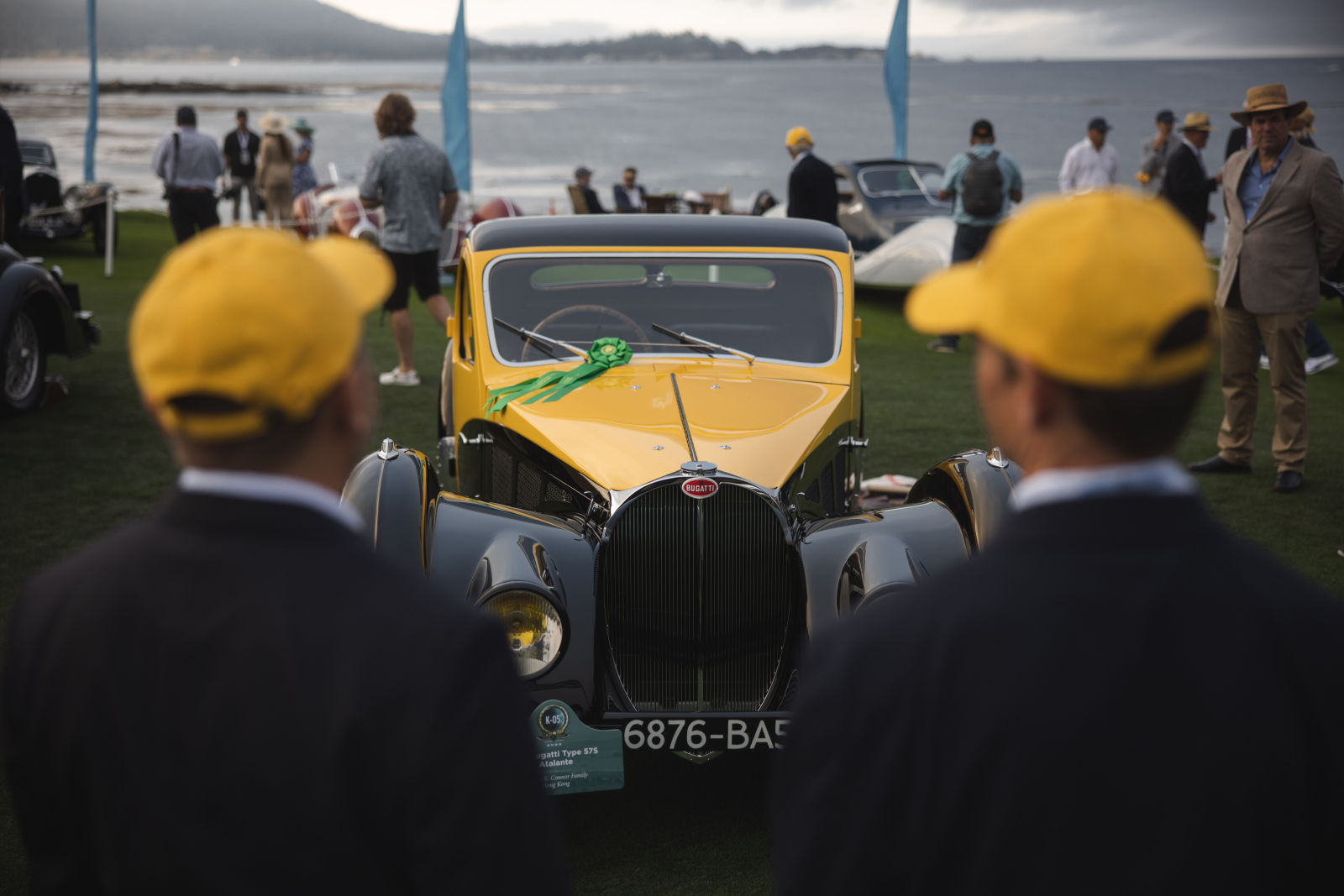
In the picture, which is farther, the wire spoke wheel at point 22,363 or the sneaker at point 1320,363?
the sneaker at point 1320,363

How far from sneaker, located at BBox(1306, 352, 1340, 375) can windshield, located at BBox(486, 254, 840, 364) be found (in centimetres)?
712

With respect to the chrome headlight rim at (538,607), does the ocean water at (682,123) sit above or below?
above

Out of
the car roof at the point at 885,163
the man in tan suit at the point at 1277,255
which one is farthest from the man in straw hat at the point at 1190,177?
the man in tan suit at the point at 1277,255

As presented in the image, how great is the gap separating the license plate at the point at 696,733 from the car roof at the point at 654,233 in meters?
2.35

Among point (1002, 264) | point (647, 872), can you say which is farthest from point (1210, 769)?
point (647, 872)

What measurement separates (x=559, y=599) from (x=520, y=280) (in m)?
2.13

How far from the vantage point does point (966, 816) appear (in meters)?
1.17

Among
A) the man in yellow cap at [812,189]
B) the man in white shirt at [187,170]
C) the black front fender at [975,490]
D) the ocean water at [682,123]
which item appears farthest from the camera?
the ocean water at [682,123]

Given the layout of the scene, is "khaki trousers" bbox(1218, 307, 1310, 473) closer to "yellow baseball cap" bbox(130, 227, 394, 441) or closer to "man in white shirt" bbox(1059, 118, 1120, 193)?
"yellow baseball cap" bbox(130, 227, 394, 441)

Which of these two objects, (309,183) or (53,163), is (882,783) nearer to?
(309,183)

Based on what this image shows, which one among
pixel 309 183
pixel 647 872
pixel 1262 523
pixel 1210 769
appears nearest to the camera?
pixel 1210 769

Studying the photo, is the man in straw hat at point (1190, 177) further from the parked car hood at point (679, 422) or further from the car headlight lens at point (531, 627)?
the car headlight lens at point (531, 627)

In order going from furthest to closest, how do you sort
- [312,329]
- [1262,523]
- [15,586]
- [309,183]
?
[309,183] → [1262,523] → [15,586] → [312,329]

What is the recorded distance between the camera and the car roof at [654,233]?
5.12 m
